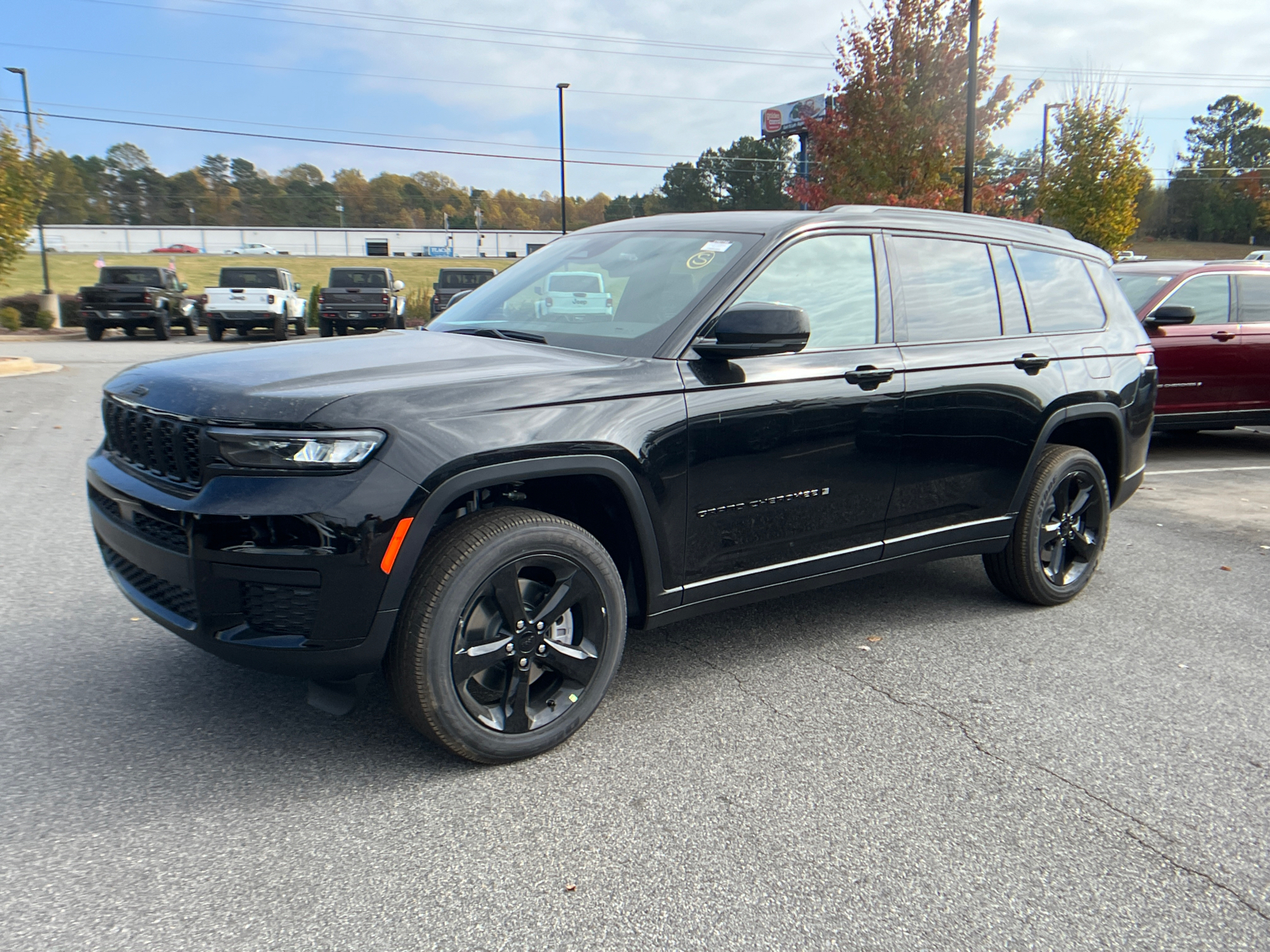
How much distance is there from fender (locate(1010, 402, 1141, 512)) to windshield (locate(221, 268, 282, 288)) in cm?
2511

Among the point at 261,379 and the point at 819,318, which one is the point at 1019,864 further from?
the point at 261,379

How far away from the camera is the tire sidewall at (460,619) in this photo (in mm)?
2871

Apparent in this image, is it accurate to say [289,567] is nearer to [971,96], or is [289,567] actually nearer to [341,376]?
[341,376]

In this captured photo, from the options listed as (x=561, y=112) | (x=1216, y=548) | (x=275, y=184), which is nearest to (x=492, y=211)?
(x=275, y=184)

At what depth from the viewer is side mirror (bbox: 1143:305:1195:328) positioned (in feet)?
28.6

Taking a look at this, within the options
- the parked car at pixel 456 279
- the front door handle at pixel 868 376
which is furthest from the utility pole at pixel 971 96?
the front door handle at pixel 868 376

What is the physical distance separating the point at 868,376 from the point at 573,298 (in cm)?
126

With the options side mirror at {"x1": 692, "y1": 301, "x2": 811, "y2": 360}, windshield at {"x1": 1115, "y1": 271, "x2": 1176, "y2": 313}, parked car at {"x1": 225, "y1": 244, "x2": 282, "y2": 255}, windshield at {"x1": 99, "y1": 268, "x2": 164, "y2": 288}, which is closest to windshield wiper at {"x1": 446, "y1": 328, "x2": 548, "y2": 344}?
side mirror at {"x1": 692, "y1": 301, "x2": 811, "y2": 360}

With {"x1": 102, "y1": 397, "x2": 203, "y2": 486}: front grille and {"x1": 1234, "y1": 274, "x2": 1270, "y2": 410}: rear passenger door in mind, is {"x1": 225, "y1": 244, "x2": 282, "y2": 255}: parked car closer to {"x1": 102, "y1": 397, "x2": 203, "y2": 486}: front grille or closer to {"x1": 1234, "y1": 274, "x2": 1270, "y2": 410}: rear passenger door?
{"x1": 1234, "y1": 274, "x2": 1270, "y2": 410}: rear passenger door

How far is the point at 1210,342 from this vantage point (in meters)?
9.21

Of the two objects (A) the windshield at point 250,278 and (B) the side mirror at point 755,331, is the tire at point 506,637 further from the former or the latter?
(A) the windshield at point 250,278

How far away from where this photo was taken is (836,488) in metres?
3.82

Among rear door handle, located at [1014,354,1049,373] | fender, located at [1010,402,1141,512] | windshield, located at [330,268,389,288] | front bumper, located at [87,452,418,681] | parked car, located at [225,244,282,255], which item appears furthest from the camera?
parked car, located at [225,244,282,255]

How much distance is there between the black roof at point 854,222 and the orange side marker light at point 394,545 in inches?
75.9
